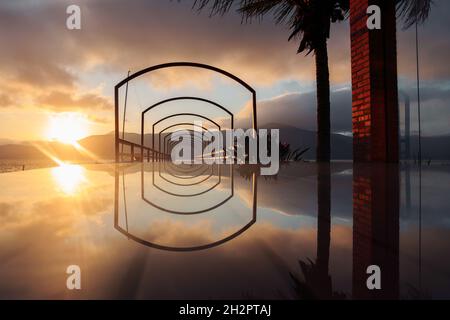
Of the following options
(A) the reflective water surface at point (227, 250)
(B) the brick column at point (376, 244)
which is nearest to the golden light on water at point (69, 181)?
(A) the reflective water surface at point (227, 250)

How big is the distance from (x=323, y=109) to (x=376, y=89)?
2713mm

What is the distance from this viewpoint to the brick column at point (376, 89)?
6094mm

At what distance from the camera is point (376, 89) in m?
6.10

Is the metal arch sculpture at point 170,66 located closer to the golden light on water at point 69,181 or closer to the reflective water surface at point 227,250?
the golden light on water at point 69,181

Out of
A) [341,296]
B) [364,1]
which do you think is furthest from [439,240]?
[364,1]

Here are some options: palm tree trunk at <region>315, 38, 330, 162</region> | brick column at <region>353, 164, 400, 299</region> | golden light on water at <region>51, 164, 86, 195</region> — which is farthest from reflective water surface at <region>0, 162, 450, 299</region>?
palm tree trunk at <region>315, 38, 330, 162</region>

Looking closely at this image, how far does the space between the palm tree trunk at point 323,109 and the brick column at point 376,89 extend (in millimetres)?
2326

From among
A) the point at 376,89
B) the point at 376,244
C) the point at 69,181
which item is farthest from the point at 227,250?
the point at 376,89

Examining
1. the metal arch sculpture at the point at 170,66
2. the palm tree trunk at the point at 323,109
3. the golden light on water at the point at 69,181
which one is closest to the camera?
the golden light on water at the point at 69,181

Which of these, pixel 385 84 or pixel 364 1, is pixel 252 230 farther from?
pixel 364 1

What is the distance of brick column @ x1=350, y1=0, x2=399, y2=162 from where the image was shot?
20.0ft

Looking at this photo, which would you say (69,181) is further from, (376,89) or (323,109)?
(323,109)

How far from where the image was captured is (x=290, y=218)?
1.40 metres

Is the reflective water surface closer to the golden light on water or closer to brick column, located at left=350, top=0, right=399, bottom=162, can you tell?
the golden light on water
